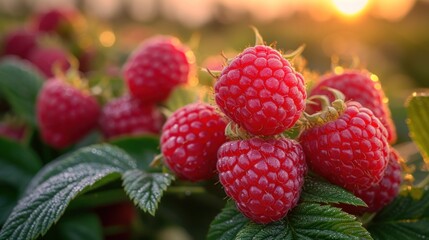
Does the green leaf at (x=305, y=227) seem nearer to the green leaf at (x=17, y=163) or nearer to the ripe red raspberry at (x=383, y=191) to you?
the ripe red raspberry at (x=383, y=191)

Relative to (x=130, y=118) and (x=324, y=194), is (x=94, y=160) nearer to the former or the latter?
(x=130, y=118)

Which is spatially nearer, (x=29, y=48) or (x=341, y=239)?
(x=341, y=239)

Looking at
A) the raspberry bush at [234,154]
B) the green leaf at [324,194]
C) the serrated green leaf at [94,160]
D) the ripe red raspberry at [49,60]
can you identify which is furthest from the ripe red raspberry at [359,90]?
the ripe red raspberry at [49,60]

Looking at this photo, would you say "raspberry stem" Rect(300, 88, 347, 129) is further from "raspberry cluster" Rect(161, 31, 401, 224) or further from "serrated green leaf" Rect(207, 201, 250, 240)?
"serrated green leaf" Rect(207, 201, 250, 240)

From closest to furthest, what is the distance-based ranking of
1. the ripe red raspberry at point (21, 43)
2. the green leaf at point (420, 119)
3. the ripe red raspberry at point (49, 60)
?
1. the green leaf at point (420, 119)
2. the ripe red raspberry at point (49, 60)
3. the ripe red raspberry at point (21, 43)

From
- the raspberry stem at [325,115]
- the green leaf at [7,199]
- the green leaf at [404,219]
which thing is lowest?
the green leaf at [7,199]

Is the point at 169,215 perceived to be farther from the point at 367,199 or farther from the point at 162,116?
the point at 367,199

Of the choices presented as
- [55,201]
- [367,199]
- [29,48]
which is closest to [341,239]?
[367,199]

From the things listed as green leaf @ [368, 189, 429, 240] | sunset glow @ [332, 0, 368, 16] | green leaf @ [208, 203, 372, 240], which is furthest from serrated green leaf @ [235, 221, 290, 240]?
sunset glow @ [332, 0, 368, 16]
